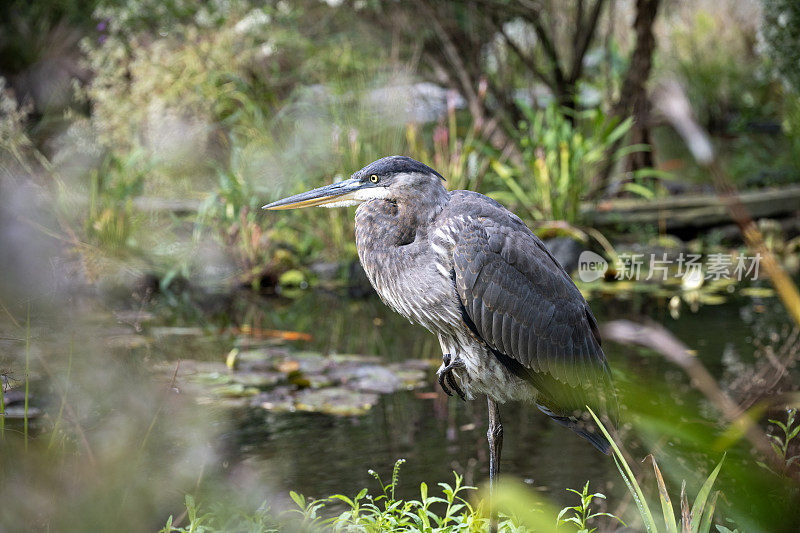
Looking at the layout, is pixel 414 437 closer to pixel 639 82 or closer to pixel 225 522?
pixel 225 522

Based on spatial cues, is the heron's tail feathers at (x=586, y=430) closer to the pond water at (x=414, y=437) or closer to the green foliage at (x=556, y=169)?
the pond water at (x=414, y=437)

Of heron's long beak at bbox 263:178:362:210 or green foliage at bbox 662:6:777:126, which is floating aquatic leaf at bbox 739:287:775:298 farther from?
green foliage at bbox 662:6:777:126

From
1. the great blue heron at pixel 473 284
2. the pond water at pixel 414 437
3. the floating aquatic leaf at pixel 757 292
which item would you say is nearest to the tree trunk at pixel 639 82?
the floating aquatic leaf at pixel 757 292

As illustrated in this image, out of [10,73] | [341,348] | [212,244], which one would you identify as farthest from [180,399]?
[10,73]

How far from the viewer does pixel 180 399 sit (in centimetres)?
407

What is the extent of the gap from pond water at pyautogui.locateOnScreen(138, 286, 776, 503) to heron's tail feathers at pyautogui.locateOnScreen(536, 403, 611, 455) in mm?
471

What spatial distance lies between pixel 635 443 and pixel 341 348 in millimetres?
2298

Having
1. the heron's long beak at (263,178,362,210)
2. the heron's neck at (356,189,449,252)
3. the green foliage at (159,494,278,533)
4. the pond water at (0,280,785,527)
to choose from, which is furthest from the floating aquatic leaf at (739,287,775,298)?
the green foliage at (159,494,278,533)

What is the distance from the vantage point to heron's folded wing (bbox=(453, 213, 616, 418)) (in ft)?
8.11

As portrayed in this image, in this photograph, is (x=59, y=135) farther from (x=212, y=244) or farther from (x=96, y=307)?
(x=96, y=307)

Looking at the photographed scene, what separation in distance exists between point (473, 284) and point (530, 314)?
0.86 feet

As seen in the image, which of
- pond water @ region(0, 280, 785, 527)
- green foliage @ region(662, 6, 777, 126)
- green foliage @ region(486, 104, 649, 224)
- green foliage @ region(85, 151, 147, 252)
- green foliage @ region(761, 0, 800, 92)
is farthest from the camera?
green foliage @ region(662, 6, 777, 126)

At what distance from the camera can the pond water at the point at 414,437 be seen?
11.0 ft

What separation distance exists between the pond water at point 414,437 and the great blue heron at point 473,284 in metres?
0.76
